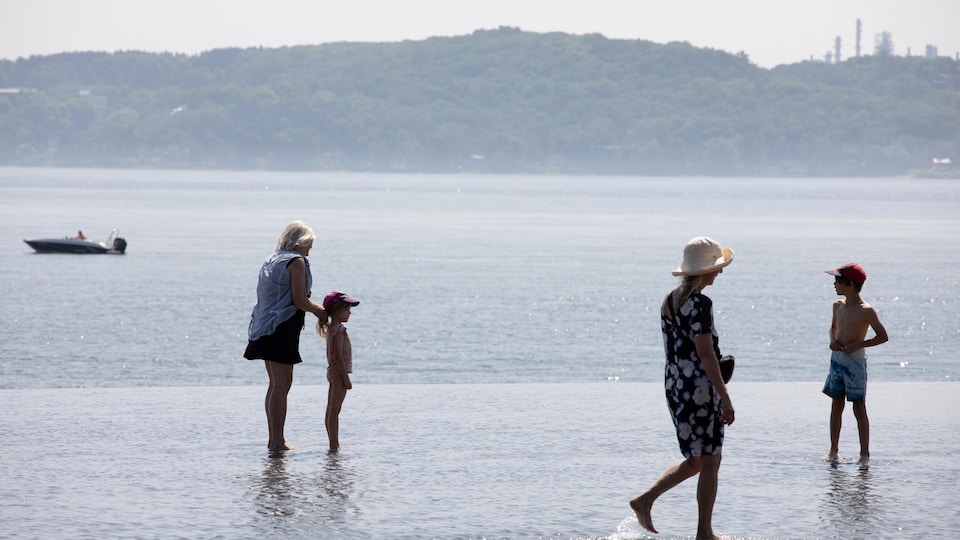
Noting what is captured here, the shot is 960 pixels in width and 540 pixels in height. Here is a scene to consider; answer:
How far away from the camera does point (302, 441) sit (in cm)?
1032

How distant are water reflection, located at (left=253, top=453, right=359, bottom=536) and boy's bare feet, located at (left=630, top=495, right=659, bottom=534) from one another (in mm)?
1648

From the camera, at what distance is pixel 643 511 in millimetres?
7414

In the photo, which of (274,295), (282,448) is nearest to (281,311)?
(274,295)

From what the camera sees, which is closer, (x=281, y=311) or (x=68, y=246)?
(x=281, y=311)

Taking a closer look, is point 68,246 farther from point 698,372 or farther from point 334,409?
point 698,372

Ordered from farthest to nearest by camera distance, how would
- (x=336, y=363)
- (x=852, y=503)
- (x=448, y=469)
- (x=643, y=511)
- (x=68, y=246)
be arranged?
(x=68, y=246) → (x=336, y=363) → (x=448, y=469) → (x=852, y=503) → (x=643, y=511)

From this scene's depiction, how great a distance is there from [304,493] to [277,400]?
4.67ft

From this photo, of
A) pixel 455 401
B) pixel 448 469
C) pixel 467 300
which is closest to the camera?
pixel 448 469

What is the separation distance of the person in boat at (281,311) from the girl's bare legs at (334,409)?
→ 359mm

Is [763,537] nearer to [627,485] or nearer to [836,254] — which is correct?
[627,485]

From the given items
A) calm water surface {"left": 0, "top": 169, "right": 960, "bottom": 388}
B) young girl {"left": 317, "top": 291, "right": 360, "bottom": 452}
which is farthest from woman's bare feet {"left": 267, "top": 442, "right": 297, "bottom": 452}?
calm water surface {"left": 0, "top": 169, "right": 960, "bottom": 388}

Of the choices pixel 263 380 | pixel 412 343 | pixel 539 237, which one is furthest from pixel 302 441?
pixel 539 237

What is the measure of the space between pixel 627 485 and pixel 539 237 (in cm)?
7358

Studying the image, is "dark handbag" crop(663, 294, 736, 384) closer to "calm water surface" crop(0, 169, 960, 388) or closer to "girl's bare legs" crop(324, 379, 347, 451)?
"girl's bare legs" crop(324, 379, 347, 451)
